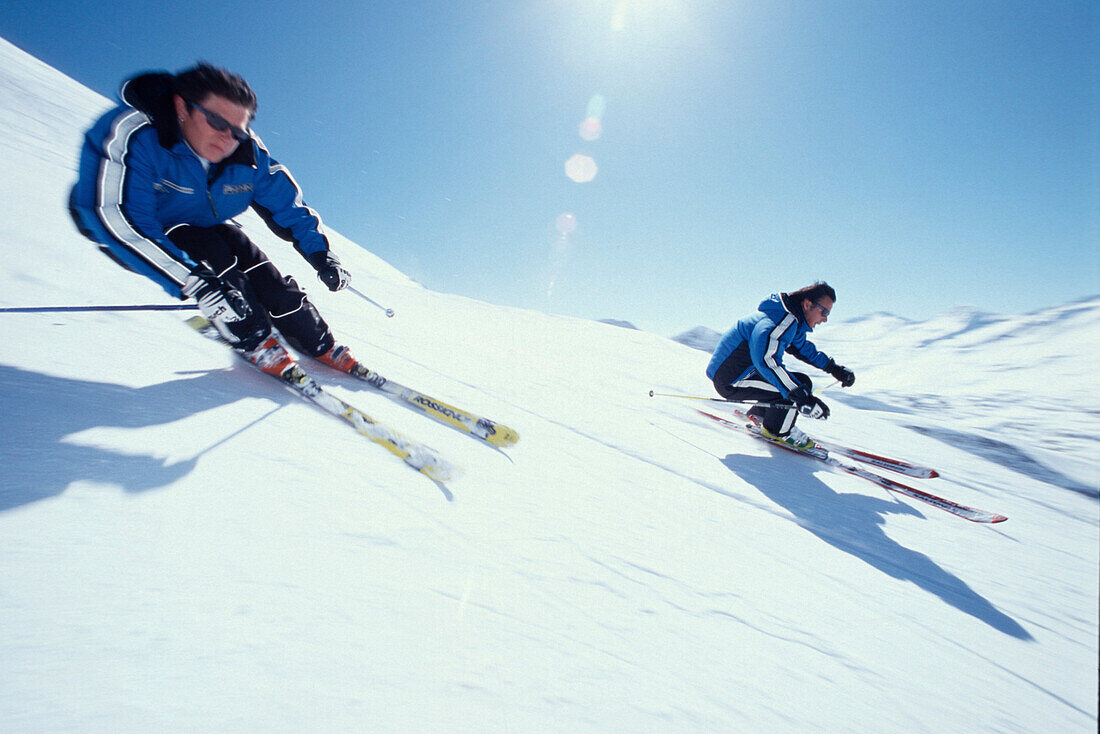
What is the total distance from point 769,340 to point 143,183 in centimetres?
512

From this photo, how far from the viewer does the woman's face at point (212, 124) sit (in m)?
2.19

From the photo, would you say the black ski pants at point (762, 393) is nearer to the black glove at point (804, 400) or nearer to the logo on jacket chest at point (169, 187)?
the black glove at point (804, 400)

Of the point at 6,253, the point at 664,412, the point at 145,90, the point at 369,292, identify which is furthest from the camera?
the point at 369,292

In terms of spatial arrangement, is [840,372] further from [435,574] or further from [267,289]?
[267,289]

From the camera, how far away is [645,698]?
0.95m

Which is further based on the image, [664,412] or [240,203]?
[664,412]

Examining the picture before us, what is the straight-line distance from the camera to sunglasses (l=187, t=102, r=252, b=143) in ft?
7.14

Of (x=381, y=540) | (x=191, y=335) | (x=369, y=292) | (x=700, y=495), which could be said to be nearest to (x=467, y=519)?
(x=381, y=540)

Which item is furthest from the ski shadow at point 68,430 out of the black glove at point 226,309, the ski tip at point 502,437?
the ski tip at point 502,437

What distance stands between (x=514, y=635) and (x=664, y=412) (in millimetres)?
3997

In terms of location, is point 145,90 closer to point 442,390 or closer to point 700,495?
point 442,390

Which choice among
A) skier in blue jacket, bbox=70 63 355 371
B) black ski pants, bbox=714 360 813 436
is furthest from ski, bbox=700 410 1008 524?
skier in blue jacket, bbox=70 63 355 371

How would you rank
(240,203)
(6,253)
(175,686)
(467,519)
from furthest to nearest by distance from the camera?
(240,203)
(6,253)
(467,519)
(175,686)

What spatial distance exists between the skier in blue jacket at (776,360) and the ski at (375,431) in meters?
3.74
